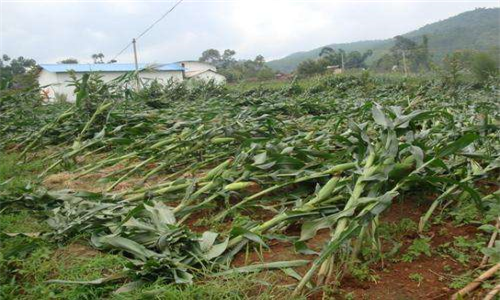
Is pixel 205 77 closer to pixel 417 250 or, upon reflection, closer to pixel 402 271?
pixel 417 250

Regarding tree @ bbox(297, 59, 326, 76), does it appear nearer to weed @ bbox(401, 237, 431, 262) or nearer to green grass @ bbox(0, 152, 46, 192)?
green grass @ bbox(0, 152, 46, 192)

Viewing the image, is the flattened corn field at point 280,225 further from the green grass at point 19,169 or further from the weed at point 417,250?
the green grass at point 19,169

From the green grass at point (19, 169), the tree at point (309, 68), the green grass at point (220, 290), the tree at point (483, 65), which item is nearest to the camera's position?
the green grass at point (220, 290)

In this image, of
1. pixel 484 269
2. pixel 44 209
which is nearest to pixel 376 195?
pixel 484 269

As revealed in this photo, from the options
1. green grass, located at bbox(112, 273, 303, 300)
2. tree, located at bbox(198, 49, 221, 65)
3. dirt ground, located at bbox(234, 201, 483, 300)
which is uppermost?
tree, located at bbox(198, 49, 221, 65)

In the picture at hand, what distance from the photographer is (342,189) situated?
211 cm

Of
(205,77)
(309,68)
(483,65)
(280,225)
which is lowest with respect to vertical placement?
(280,225)

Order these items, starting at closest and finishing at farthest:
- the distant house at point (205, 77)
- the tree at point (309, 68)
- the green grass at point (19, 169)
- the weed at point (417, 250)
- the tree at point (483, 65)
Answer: the weed at point (417, 250), the green grass at point (19, 169), the tree at point (483, 65), the distant house at point (205, 77), the tree at point (309, 68)

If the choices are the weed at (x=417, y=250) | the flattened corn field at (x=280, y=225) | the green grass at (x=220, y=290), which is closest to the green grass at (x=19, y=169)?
the flattened corn field at (x=280, y=225)

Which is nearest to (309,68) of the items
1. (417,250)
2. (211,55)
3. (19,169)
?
(19,169)

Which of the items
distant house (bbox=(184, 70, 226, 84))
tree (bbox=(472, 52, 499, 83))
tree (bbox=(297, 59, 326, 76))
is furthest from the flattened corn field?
tree (bbox=(297, 59, 326, 76))

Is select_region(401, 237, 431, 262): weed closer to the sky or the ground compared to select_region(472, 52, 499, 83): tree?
closer to the ground

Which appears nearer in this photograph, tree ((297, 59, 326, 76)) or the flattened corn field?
the flattened corn field

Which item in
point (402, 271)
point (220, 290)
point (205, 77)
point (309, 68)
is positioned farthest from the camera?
point (309, 68)
